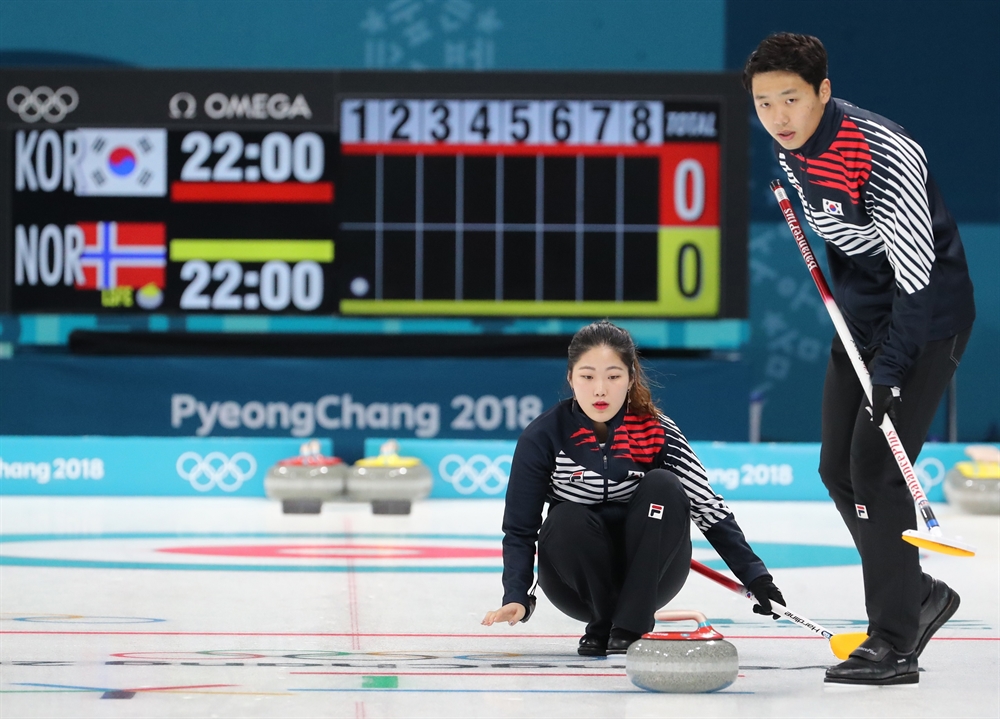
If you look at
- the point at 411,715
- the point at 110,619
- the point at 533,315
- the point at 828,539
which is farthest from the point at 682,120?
the point at 411,715

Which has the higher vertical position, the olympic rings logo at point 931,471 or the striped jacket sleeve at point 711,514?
the striped jacket sleeve at point 711,514

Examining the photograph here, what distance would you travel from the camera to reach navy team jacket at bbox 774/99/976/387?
2939 millimetres

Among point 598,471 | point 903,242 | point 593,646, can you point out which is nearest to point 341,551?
point 593,646

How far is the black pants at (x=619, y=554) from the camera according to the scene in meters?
3.18

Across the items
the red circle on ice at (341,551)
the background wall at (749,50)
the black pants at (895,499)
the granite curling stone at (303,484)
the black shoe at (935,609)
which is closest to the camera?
the black pants at (895,499)

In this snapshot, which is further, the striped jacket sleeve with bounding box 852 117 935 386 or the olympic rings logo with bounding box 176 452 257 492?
the olympic rings logo with bounding box 176 452 257 492

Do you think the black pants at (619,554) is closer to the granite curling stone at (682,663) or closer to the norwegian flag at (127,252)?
the granite curling stone at (682,663)

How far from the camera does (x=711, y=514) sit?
3.31m

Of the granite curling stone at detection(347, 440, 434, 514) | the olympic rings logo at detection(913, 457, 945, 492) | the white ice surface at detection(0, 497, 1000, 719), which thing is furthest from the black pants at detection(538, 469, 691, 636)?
the olympic rings logo at detection(913, 457, 945, 492)

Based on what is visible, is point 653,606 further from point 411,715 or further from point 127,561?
point 127,561

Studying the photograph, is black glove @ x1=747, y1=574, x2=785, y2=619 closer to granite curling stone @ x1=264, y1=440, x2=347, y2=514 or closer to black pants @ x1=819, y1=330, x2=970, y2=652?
black pants @ x1=819, y1=330, x2=970, y2=652

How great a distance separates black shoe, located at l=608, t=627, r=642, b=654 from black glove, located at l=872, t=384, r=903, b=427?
2.57 ft

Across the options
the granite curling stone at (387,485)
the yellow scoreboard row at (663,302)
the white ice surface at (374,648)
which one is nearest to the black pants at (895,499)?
the white ice surface at (374,648)

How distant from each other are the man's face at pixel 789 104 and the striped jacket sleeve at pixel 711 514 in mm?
804
